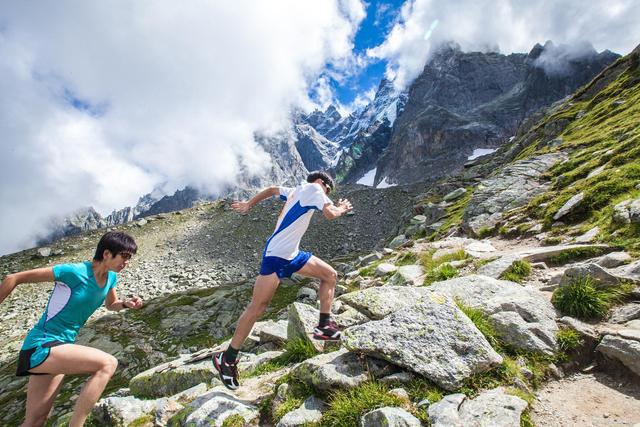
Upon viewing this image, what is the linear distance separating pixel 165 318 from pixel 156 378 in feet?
50.8

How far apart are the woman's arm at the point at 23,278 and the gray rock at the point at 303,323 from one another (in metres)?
4.67

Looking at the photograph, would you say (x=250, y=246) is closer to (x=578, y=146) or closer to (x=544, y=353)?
(x=578, y=146)

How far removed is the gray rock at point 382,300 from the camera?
6.64 metres

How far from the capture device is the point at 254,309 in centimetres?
570

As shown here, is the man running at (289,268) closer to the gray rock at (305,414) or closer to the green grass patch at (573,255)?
the gray rock at (305,414)

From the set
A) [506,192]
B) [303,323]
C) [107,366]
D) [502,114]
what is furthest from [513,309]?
[502,114]

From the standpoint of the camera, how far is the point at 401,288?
7137 mm

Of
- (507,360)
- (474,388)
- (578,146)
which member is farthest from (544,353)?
(578,146)

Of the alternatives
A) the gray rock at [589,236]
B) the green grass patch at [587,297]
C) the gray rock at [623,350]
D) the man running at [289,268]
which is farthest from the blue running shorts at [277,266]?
the gray rock at [589,236]

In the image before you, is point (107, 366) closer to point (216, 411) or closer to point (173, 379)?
point (216, 411)

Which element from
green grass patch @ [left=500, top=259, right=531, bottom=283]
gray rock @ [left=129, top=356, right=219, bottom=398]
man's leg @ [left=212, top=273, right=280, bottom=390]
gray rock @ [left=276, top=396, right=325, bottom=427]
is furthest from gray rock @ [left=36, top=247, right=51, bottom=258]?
green grass patch @ [left=500, top=259, right=531, bottom=283]

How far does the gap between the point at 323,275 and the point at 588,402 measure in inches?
167

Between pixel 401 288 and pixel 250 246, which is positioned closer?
pixel 401 288

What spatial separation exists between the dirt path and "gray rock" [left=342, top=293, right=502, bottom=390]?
2.47 ft
